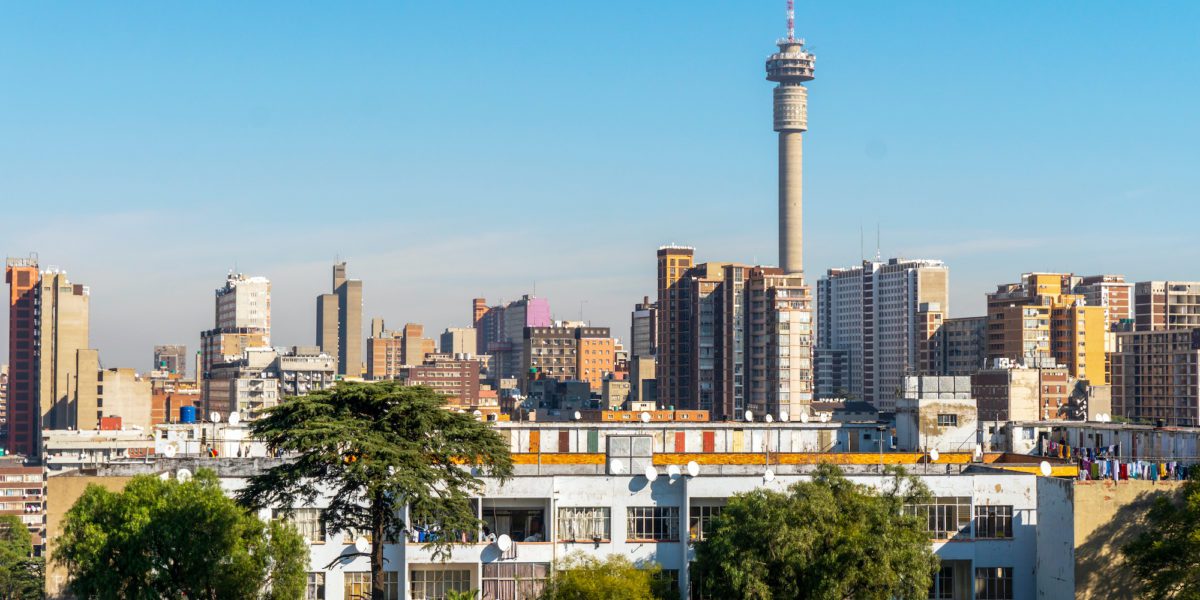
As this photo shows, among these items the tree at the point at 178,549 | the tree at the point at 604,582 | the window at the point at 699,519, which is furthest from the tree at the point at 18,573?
the tree at the point at 604,582

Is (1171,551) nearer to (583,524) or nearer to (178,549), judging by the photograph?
(583,524)

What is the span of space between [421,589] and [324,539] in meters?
3.78

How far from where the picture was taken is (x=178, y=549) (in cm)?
5228

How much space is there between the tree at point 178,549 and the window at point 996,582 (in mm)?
24269

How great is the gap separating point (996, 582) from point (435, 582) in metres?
20.0

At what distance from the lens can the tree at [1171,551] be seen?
52.5 metres

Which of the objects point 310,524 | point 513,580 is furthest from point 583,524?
point 310,524

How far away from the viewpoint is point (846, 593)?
52188 millimetres

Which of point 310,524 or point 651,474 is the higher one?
point 651,474

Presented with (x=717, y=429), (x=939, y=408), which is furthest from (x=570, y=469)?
(x=939, y=408)

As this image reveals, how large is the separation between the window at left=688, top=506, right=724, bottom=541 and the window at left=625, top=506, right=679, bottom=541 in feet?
1.89

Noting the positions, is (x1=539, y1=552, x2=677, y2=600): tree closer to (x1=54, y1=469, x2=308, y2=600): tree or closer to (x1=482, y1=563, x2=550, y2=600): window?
(x1=482, y1=563, x2=550, y2=600): window

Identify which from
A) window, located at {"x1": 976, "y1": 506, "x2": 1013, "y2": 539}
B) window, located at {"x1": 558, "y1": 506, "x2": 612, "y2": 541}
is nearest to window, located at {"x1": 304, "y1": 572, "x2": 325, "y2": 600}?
window, located at {"x1": 558, "y1": 506, "x2": 612, "y2": 541}

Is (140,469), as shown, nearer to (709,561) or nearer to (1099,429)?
(709,561)
